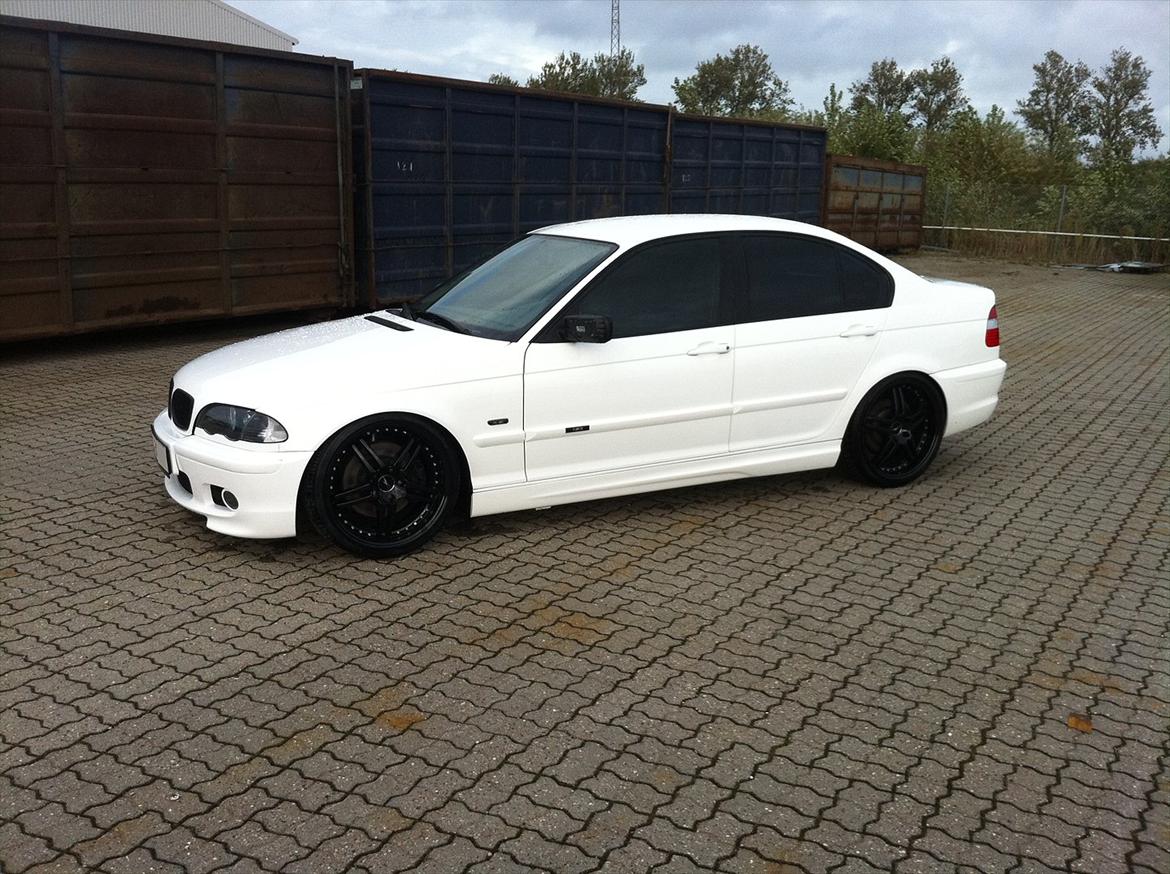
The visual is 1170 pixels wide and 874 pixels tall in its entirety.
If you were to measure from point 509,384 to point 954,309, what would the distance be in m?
2.85

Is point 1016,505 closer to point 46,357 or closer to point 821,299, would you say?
point 821,299

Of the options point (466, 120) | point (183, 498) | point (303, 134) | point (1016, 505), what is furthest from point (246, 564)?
point (466, 120)

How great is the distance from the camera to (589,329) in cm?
525

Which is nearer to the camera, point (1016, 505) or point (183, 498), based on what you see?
point (183, 498)

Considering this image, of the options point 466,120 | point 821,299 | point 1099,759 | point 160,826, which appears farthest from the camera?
point 466,120

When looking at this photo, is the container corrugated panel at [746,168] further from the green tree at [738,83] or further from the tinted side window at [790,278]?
the green tree at [738,83]

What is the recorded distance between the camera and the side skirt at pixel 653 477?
5371mm

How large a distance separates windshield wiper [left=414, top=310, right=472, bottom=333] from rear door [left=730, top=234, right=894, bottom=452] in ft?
4.72

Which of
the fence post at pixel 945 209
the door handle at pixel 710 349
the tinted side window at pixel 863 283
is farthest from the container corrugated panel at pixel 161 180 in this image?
the fence post at pixel 945 209

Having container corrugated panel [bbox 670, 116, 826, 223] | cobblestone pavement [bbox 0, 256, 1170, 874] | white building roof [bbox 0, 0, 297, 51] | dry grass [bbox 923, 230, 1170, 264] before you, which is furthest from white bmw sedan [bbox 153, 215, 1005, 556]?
white building roof [bbox 0, 0, 297, 51]

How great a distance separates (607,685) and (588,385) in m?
1.81

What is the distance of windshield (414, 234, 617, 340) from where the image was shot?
5.52 metres

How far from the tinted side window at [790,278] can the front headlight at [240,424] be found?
8.31 feet

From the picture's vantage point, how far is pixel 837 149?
32625mm
